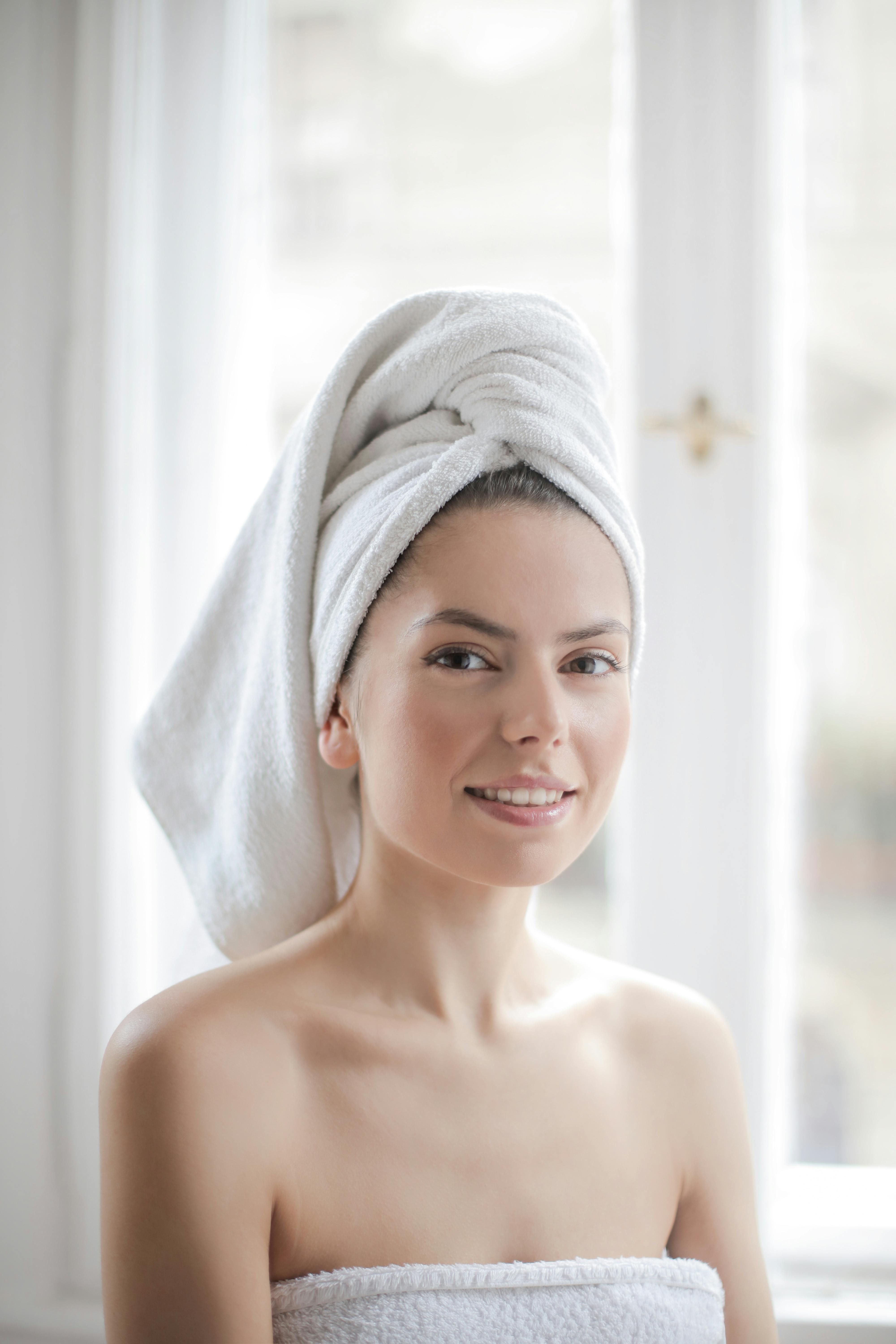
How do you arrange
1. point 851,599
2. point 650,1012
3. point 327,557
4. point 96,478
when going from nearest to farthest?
1. point 327,557
2. point 650,1012
3. point 96,478
4. point 851,599

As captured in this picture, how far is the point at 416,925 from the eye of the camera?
34.4 inches

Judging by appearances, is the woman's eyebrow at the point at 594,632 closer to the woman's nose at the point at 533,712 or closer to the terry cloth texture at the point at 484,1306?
the woman's nose at the point at 533,712

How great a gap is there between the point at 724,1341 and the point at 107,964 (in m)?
0.78

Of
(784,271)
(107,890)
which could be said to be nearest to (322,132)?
(784,271)

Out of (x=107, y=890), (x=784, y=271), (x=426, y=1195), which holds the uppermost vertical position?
(x=784, y=271)

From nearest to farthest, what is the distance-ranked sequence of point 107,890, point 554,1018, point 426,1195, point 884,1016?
point 426,1195 < point 554,1018 < point 107,890 < point 884,1016

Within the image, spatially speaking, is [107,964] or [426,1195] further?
[107,964]

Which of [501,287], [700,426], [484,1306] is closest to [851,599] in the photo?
[700,426]

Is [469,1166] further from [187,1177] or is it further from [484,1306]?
[187,1177]

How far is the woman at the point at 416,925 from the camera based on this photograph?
2.48 feet

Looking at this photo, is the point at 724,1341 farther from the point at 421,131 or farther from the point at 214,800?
the point at 421,131

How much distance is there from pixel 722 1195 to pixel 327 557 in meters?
0.69

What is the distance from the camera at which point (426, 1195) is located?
2.61 ft

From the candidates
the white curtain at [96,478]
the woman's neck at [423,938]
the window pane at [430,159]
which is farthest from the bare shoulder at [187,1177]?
the window pane at [430,159]
